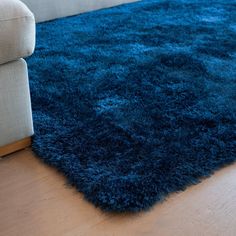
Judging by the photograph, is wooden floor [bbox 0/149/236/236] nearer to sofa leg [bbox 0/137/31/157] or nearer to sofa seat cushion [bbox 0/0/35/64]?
sofa leg [bbox 0/137/31/157]

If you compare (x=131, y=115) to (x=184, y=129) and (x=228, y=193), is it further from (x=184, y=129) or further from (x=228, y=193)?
(x=228, y=193)

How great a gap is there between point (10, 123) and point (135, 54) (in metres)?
0.91

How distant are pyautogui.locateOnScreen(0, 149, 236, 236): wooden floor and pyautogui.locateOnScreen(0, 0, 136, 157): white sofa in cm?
13

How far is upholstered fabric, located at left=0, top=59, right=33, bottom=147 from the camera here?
3.28 feet

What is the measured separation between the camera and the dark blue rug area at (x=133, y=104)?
3.37ft

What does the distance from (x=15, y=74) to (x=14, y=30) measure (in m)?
0.13

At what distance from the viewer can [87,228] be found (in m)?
0.89

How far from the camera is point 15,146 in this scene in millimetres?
1135

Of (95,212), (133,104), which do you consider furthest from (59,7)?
(95,212)

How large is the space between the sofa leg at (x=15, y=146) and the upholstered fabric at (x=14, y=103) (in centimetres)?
2

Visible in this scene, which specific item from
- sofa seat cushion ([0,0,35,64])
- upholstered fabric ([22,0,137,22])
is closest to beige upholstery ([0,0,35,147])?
sofa seat cushion ([0,0,35,64])

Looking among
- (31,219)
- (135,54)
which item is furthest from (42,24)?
(31,219)

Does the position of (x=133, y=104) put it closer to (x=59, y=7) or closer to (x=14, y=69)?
(x=14, y=69)

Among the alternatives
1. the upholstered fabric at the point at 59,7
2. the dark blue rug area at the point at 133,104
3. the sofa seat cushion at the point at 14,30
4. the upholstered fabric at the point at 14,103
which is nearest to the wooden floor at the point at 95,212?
the dark blue rug area at the point at 133,104
